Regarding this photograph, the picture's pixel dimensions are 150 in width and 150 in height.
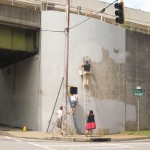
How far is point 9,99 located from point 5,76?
2.44 meters

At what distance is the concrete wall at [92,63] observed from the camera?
2606 centimetres

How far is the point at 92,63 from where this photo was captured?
26.7 metres

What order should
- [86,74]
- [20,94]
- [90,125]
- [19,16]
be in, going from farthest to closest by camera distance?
1. [20,94]
2. [19,16]
3. [86,74]
4. [90,125]

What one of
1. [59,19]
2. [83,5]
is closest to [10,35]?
[59,19]

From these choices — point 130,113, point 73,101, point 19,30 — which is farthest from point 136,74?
point 19,30

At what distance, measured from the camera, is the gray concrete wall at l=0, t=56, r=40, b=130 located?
27500mm

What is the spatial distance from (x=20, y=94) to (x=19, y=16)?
691 centimetres

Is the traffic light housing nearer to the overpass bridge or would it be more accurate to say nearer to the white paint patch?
the overpass bridge

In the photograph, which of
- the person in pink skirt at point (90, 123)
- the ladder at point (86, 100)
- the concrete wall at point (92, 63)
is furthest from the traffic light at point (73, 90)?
the person in pink skirt at point (90, 123)

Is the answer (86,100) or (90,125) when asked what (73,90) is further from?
(90,125)

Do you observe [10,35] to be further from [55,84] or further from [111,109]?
[111,109]

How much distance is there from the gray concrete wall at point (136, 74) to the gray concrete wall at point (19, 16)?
24.4ft

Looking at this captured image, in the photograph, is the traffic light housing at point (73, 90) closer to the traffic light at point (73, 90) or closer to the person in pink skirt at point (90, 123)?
the traffic light at point (73, 90)

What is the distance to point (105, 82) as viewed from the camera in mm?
27172
